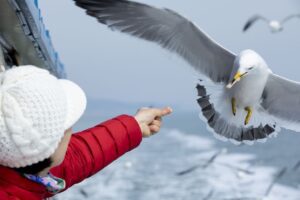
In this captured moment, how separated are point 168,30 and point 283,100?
0.52 m

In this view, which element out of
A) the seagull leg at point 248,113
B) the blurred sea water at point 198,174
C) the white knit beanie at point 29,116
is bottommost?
the blurred sea water at point 198,174

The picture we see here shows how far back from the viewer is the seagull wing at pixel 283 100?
2021 mm

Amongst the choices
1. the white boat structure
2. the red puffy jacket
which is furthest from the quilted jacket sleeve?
the white boat structure

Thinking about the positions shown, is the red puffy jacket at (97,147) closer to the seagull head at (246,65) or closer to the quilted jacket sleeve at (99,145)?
the quilted jacket sleeve at (99,145)

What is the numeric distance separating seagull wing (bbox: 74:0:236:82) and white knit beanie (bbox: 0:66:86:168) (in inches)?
51.5

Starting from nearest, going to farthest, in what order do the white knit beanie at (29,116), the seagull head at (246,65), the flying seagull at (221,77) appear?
the white knit beanie at (29,116) < the seagull head at (246,65) < the flying seagull at (221,77)

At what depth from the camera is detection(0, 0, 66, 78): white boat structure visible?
3.99ft

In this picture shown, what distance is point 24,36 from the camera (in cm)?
142

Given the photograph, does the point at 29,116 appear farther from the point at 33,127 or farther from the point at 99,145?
→ the point at 99,145

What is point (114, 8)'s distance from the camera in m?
1.91

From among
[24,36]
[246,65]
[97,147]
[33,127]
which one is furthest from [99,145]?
[246,65]

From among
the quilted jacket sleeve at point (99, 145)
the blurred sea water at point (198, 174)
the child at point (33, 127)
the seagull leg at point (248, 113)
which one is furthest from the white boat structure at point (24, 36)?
the blurred sea water at point (198, 174)

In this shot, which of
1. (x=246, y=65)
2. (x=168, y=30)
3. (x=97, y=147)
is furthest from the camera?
(x=168, y=30)

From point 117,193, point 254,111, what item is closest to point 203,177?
point 117,193
